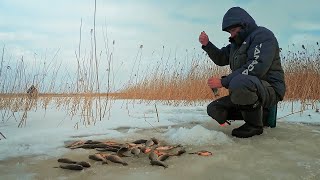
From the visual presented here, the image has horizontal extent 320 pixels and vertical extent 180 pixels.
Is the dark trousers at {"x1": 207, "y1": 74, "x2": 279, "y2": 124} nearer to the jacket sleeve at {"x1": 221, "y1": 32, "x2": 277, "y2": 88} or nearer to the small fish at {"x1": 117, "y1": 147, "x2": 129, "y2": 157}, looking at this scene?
the jacket sleeve at {"x1": 221, "y1": 32, "x2": 277, "y2": 88}

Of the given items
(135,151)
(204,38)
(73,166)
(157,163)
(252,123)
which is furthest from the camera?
(204,38)

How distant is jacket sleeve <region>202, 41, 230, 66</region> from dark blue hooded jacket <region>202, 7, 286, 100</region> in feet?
1.01

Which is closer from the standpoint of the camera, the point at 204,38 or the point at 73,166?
the point at 73,166

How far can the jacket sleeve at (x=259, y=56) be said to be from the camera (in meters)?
3.17

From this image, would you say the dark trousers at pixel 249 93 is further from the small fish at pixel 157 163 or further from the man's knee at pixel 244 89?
the small fish at pixel 157 163

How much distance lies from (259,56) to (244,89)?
36cm

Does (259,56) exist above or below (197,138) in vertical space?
above

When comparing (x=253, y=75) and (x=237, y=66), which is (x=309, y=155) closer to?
(x=253, y=75)

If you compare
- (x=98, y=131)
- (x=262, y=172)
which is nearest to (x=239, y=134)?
(x=262, y=172)

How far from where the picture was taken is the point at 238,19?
3.47 metres

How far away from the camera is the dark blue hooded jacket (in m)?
3.18

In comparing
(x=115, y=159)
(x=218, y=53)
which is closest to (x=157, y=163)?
(x=115, y=159)

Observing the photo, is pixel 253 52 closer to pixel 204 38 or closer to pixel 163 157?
pixel 204 38

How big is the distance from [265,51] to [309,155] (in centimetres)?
110
